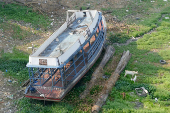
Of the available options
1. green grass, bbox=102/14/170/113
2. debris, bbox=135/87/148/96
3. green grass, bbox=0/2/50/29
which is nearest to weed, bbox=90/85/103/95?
green grass, bbox=102/14/170/113

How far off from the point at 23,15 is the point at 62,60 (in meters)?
9.93

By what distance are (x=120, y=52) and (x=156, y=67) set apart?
102 inches

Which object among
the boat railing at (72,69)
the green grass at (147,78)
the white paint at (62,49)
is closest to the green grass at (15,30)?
the white paint at (62,49)

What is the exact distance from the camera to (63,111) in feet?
29.7

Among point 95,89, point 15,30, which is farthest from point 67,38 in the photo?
point 15,30

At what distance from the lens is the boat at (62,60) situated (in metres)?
9.35

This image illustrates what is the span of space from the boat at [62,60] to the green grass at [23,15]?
14.0ft

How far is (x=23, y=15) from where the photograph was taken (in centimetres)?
1800

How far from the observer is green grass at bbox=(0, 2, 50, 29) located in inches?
682

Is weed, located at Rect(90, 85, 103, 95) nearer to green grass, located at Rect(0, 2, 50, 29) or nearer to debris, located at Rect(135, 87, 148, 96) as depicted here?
debris, located at Rect(135, 87, 148, 96)

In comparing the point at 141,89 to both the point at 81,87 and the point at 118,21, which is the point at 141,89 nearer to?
the point at 81,87

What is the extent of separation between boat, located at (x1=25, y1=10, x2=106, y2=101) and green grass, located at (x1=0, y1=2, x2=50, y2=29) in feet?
14.0

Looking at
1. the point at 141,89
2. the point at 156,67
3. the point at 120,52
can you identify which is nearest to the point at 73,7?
the point at 120,52

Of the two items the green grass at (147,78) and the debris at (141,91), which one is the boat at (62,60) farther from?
the debris at (141,91)
